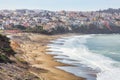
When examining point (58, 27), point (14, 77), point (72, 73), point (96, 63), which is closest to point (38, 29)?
point (58, 27)

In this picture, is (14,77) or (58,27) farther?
(58,27)

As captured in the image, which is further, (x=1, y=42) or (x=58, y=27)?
(x=58, y=27)

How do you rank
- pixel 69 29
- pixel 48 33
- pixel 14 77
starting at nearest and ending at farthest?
pixel 14 77 < pixel 48 33 < pixel 69 29

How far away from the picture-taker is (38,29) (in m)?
120

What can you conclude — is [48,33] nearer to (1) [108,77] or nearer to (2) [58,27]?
(2) [58,27]

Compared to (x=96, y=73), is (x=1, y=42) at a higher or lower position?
higher

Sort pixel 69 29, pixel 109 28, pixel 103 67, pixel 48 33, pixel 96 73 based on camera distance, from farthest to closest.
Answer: pixel 109 28, pixel 69 29, pixel 48 33, pixel 103 67, pixel 96 73

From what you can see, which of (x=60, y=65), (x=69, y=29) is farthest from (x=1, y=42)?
(x=69, y=29)

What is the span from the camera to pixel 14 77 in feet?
75.5

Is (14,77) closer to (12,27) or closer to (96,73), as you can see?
(96,73)

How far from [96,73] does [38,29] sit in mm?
86884

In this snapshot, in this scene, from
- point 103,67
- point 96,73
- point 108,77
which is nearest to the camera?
point 108,77

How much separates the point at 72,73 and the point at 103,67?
20.6ft

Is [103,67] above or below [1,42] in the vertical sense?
below
